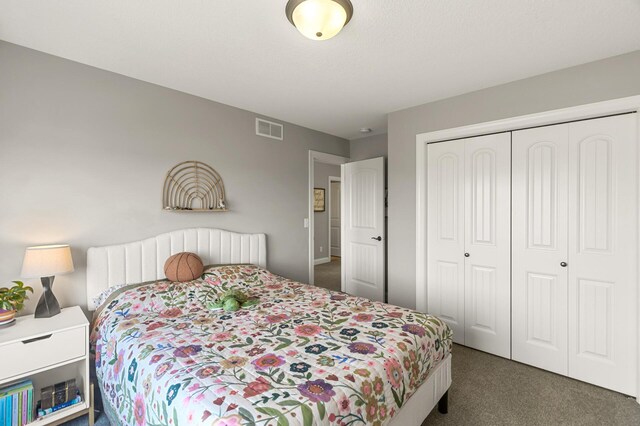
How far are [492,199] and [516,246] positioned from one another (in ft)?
1.48

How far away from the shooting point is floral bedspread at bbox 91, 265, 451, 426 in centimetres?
113

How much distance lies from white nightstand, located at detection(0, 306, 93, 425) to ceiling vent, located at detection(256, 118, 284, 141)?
2349 millimetres

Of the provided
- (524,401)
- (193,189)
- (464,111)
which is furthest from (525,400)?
(193,189)

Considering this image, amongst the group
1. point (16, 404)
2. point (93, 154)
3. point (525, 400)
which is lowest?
point (525, 400)

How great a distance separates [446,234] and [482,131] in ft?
3.32

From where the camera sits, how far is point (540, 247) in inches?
97.7

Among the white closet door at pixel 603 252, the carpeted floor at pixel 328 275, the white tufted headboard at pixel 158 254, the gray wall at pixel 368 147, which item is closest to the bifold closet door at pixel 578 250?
the white closet door at pixel 603 252

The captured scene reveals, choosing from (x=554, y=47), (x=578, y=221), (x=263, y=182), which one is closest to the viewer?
(x=554, y=47)

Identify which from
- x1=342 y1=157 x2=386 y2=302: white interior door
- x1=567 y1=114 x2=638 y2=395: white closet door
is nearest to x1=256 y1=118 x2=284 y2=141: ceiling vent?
x1=342 y1=157 x2=386 y2=302: white interior door

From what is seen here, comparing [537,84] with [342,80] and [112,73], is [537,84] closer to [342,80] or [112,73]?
[342,80]

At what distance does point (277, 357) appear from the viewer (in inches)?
56.3

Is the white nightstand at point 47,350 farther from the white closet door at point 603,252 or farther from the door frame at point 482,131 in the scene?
the white closet door at point 603,252

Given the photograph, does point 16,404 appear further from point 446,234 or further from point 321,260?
point 321,260

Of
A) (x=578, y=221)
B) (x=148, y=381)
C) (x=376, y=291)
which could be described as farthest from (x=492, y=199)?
(x=148, y=381)
